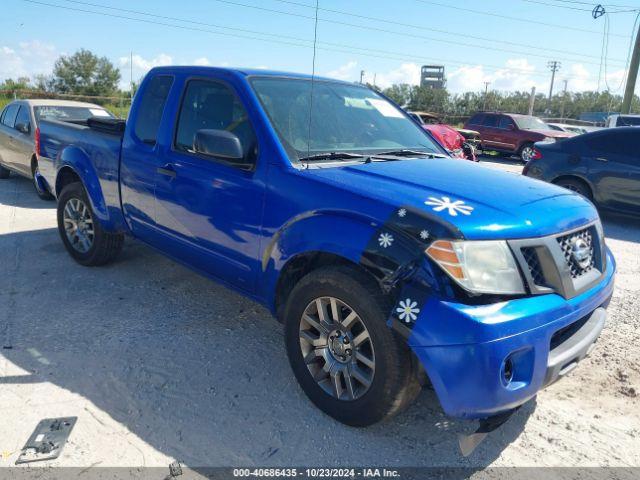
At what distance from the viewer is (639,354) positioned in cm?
382

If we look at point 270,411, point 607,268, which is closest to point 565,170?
point 607,268

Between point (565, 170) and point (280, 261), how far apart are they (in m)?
7.16

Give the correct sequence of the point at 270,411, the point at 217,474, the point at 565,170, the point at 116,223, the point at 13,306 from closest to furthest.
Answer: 1. the point at 217,474
2. the point at 270,411
3. the point at 13,306
4. the point at 116,223
5. the point at 565,170

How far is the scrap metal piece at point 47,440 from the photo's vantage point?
2533 mm

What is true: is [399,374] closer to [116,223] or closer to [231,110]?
[231,110]

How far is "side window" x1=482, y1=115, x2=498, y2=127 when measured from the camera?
18.8m

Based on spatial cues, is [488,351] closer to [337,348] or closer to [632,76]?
[337,348]

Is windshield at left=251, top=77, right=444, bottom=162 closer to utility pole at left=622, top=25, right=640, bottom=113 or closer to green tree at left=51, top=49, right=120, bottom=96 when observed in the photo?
utility pole at left=622, top=25, right=640, bottom=113

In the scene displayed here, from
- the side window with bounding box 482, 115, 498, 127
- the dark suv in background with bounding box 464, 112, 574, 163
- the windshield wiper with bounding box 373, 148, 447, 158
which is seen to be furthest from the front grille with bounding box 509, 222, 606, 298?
the side window with bounding box 482, 115, 498, 127

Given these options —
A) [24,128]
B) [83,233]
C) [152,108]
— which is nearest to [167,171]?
[152,108]

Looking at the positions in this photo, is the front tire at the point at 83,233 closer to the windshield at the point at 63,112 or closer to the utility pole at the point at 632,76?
the windshield at the point at 63,112

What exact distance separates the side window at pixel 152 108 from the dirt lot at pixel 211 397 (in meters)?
1.41

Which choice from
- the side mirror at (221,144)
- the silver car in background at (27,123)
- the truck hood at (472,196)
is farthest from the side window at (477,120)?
the side mirror at (221,144)

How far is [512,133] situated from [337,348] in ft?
56.3
